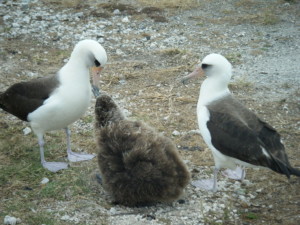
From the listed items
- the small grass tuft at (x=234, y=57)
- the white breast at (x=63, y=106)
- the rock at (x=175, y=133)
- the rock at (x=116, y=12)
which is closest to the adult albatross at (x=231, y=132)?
the rock at (x=175, y=133)

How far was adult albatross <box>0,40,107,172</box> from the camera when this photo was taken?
5.21 metres

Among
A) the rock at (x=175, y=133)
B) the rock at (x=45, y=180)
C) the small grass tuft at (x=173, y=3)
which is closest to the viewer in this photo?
the rock at (x=45, y=180)

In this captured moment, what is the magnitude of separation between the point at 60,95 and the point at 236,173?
86.5 inches

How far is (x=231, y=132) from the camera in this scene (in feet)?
15.3

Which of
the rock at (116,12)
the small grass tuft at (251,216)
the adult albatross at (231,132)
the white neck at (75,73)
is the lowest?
the small grass tuft at (251,216)

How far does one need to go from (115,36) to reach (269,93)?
3690 millimetres

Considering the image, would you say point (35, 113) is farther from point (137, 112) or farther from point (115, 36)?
point (115, 36)

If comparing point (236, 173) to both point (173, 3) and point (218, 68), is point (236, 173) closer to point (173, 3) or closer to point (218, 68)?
point (218, 68)

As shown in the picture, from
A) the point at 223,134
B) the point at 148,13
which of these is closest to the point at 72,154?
the point at 223,134

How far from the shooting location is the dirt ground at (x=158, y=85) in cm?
455

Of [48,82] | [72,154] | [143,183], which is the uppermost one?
[48,82]

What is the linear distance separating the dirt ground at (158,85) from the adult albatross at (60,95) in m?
0.53

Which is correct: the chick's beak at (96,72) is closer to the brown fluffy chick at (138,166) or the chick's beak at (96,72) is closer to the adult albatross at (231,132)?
the brown fluffy chick at (138,166)

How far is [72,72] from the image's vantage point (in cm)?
534
